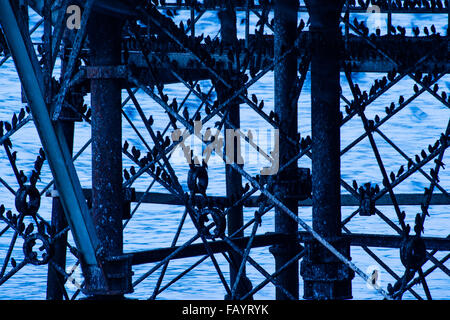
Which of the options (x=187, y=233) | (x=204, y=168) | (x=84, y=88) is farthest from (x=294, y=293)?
(x=187, y=233)

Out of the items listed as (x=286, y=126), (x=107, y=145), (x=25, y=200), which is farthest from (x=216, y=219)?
(x=107, y=145)

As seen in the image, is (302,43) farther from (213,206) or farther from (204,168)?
(213,206)

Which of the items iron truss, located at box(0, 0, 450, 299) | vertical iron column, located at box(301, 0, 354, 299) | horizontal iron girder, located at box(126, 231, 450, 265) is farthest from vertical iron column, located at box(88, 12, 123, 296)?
vertical iron column, located at box(301, 0, 354, 299)

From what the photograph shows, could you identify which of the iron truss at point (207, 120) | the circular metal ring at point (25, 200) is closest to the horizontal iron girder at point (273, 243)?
the iron truss at point (207, 120)

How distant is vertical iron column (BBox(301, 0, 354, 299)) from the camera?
1057cm

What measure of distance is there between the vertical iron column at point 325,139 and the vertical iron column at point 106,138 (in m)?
1.87

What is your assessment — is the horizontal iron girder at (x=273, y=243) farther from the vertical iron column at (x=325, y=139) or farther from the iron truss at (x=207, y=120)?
the vertical iron column at (x=325, y=139)

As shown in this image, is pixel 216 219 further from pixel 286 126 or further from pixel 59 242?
pixel 59 242

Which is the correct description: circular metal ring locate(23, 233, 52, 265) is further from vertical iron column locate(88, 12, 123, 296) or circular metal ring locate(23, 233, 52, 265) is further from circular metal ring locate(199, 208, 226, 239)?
vertical iron column locate(88, 12, 123, 296)

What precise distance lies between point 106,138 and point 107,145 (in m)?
0.07

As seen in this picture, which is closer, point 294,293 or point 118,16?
point 118,16
